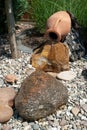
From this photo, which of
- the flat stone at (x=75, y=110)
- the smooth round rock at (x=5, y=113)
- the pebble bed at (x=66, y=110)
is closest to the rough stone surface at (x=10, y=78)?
the pebble bed at (x=66, y=110)

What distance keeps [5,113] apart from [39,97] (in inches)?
15.3

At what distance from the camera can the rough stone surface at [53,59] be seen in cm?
442

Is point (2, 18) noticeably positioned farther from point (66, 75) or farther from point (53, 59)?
point (66, 75)

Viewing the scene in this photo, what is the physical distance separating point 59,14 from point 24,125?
1873 mm

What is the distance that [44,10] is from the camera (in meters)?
5.30

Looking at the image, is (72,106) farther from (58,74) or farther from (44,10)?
(44,10)

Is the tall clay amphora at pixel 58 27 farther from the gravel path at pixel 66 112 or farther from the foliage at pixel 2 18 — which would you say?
the foliage at pixel 2 18

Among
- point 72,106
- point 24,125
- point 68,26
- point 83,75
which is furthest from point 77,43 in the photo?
point 24,125

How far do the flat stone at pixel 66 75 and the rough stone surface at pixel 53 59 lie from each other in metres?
0.11

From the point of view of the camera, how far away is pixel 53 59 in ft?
14.7

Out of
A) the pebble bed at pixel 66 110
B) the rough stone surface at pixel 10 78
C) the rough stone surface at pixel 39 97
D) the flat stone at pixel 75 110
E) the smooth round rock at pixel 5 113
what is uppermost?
the rough stone surface at pixel 39 97

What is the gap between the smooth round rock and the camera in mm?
3419

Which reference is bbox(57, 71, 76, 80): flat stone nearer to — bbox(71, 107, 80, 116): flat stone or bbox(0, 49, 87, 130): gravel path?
bbox(0, 49, 87, 130): gravel path

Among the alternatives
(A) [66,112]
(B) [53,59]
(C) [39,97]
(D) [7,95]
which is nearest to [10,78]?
(D) [7,95]
